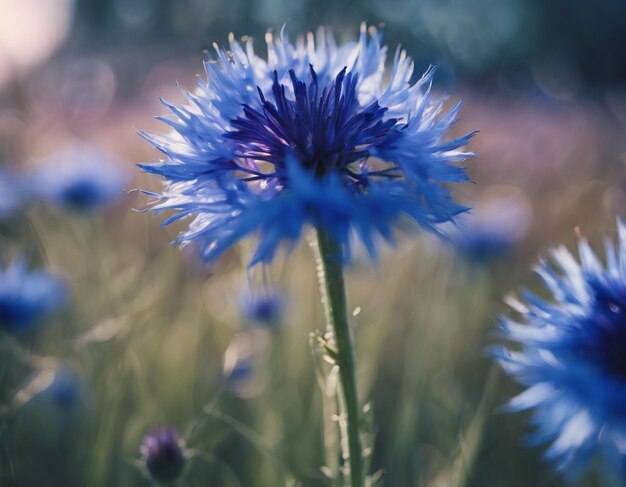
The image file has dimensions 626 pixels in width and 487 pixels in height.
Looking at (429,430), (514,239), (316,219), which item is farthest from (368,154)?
(514,239)

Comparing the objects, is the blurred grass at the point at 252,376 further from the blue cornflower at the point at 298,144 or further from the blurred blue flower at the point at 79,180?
the blue cornflower at the point at 298,144


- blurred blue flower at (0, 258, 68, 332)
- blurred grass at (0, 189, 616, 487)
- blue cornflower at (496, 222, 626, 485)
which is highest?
blurred blue flower at (0, 258, 68, 332)

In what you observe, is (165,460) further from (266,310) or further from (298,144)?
(266,310)

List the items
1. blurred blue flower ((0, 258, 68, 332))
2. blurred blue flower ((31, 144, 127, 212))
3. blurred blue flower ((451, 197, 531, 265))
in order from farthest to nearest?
blurred blue flower ((451, 197, 531, 265))
blurred blue flower ((31, 144, 127, 212))
blurred blue flower ((0, 258, 68, 332))

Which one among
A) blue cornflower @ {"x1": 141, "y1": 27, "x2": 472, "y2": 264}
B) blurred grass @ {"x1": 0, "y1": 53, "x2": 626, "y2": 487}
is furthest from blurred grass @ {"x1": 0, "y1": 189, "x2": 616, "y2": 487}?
blue cornflower @ {"x1": 141, "y1": 27, "x2": 472, "y2": 264}

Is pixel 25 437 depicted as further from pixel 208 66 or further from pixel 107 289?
pixel 208 66

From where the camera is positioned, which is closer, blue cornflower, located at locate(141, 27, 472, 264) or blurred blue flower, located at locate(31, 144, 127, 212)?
blue cornflower, located at locate(141, 27, 472, 264)

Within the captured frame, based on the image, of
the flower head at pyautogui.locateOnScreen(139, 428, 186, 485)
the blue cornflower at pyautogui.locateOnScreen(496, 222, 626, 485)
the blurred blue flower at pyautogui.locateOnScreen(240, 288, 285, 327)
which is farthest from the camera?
the blurred blue flower at pyautogui.locateOnScreen(240, 288, 285, 327)

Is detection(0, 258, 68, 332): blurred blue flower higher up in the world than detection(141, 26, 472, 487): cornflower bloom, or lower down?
higher up

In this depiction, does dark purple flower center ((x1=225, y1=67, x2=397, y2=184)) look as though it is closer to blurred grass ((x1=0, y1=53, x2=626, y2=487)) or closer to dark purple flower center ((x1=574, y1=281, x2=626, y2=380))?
blurred grass ((x1=0, y1=53, x2=626, y2=487))

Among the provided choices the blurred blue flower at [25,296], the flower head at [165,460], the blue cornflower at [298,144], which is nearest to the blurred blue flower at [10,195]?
the blurred blue flower at [25,296]
